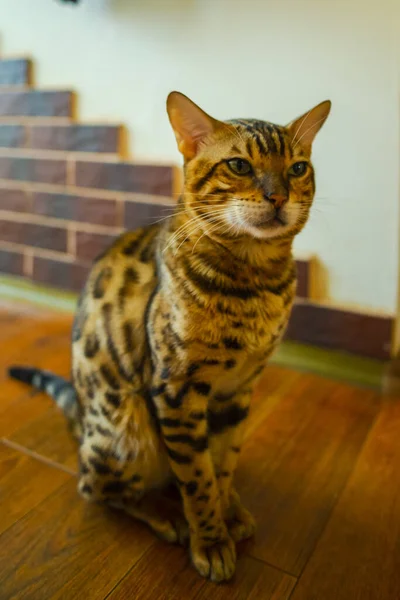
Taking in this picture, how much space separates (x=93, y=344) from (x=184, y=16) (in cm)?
100

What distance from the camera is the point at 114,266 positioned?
104cm

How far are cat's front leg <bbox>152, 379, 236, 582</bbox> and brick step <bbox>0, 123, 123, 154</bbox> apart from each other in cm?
108

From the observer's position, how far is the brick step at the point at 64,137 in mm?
1683

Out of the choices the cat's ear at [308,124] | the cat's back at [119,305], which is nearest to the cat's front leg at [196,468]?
the cat's back at [119,305]

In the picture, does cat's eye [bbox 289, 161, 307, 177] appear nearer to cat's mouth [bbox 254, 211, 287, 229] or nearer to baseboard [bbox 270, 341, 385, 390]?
cat's mouth [bbox 254, 211, 287, 229]

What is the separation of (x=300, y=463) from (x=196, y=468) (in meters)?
0.40

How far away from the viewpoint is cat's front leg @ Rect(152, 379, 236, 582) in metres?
0.86

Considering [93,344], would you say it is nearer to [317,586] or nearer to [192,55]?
[317,586]

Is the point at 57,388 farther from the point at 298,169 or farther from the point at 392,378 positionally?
the point at 392,378

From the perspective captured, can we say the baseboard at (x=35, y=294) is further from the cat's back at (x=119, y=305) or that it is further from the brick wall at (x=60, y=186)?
the cat's back at (x=119, y=305)

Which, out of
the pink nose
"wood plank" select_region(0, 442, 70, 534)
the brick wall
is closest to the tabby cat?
the pink nose

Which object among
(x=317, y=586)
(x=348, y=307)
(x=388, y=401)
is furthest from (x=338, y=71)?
(x=317, y=586)

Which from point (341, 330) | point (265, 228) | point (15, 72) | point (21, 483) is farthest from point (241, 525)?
point (15, 72)

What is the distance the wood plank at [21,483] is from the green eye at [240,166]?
77cm
